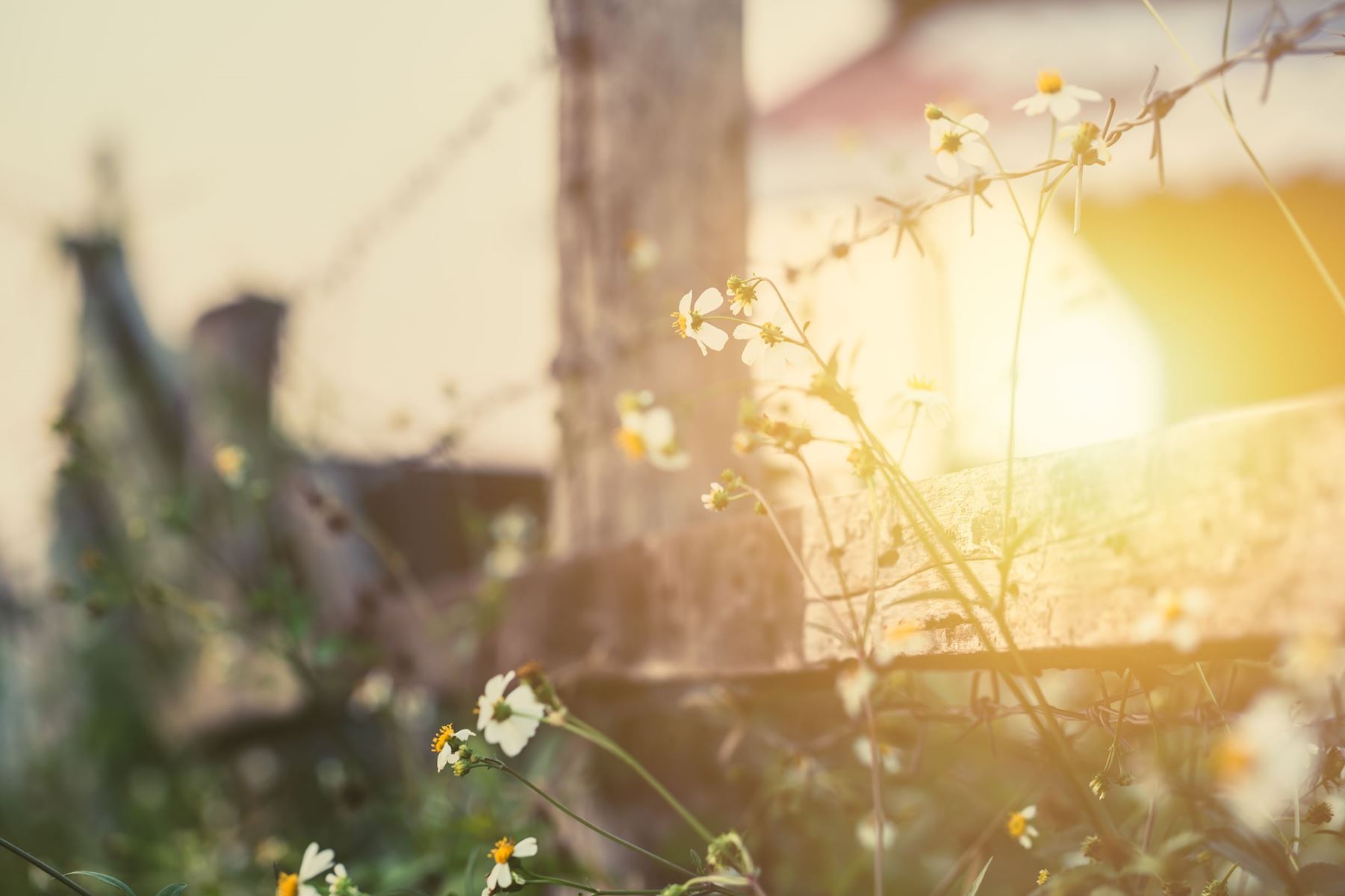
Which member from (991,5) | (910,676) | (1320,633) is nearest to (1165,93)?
(1320,633)

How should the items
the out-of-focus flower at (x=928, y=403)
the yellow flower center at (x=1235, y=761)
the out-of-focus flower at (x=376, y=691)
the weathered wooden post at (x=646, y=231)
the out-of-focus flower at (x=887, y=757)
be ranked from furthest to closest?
the out-of-focus flower at (x=376, y=691) → the weathered wooden post at (x=646, y=231) → the out-of-focus flower at (x=887, y=757) → the out-of-focus flower at (x=928, y=403) → the yellow flower center at (x=1235, y=761)

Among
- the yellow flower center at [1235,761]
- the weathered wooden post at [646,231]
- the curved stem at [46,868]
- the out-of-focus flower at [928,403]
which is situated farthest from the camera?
the weathered wooden post at [646,231]

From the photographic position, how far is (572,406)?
68.4 inches

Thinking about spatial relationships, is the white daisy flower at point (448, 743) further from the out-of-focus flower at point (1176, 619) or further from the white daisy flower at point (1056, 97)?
the white daisy flower at point (1056, 97)

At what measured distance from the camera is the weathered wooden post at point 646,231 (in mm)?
1623

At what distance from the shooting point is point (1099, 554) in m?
0.63

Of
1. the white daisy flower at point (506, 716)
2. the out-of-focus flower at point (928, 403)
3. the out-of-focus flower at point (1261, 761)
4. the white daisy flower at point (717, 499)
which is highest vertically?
the out-of-focus flower at point (928, 403)

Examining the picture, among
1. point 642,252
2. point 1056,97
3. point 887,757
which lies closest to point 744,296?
point 1056,97

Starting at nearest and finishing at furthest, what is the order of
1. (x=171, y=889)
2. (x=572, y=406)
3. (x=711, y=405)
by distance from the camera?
(x=171, y=889)
(x=711, y=405)
(x=572, y=406)

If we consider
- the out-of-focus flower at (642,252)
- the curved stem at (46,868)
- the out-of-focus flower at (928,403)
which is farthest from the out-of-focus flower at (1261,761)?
the out-of-focus flower at (642,252)

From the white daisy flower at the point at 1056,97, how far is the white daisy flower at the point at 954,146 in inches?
2.2

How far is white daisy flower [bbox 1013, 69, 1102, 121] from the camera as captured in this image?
0.63 m

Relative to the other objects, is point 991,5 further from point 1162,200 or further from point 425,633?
point 425,633

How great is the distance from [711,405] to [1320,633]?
1.15 m
